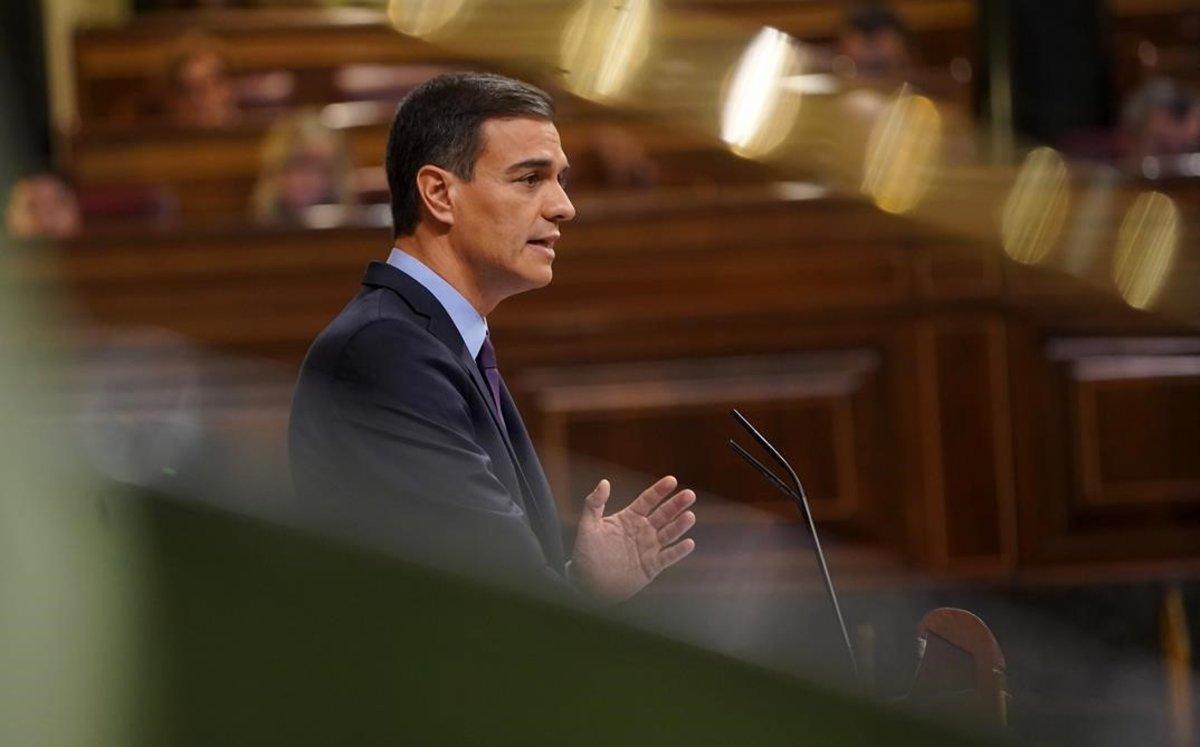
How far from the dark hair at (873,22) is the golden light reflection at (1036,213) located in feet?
4.00

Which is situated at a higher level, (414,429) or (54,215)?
(414,429)

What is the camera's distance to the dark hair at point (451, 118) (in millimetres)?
1525

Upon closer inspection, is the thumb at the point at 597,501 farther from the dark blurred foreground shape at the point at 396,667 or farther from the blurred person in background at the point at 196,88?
the blurred person in background at the point at 196,88

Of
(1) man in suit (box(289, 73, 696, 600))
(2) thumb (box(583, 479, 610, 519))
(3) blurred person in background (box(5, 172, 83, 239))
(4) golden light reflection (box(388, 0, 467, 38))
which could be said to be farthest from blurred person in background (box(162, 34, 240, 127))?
(2) thumb (box(583, 479, 610, 519))

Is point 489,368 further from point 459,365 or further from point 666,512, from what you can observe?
point 666,512

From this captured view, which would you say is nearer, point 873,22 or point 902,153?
point 902,153

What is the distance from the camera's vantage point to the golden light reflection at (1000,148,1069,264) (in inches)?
128

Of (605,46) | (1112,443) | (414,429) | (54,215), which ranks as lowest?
(1112,443)

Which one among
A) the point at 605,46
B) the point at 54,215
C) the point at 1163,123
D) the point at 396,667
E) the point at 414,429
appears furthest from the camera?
the point at 605,46

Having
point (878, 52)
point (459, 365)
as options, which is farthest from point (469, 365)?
point (878, 52)

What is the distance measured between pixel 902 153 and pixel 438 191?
2.05 metres

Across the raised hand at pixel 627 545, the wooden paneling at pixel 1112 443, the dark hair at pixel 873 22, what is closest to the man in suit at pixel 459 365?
the raised hand at pixel 627 545

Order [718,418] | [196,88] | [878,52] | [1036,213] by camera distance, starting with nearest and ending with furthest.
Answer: [718,418]
[1036,213]
[878,52]
[196,88]

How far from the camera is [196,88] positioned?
15.2 ft
